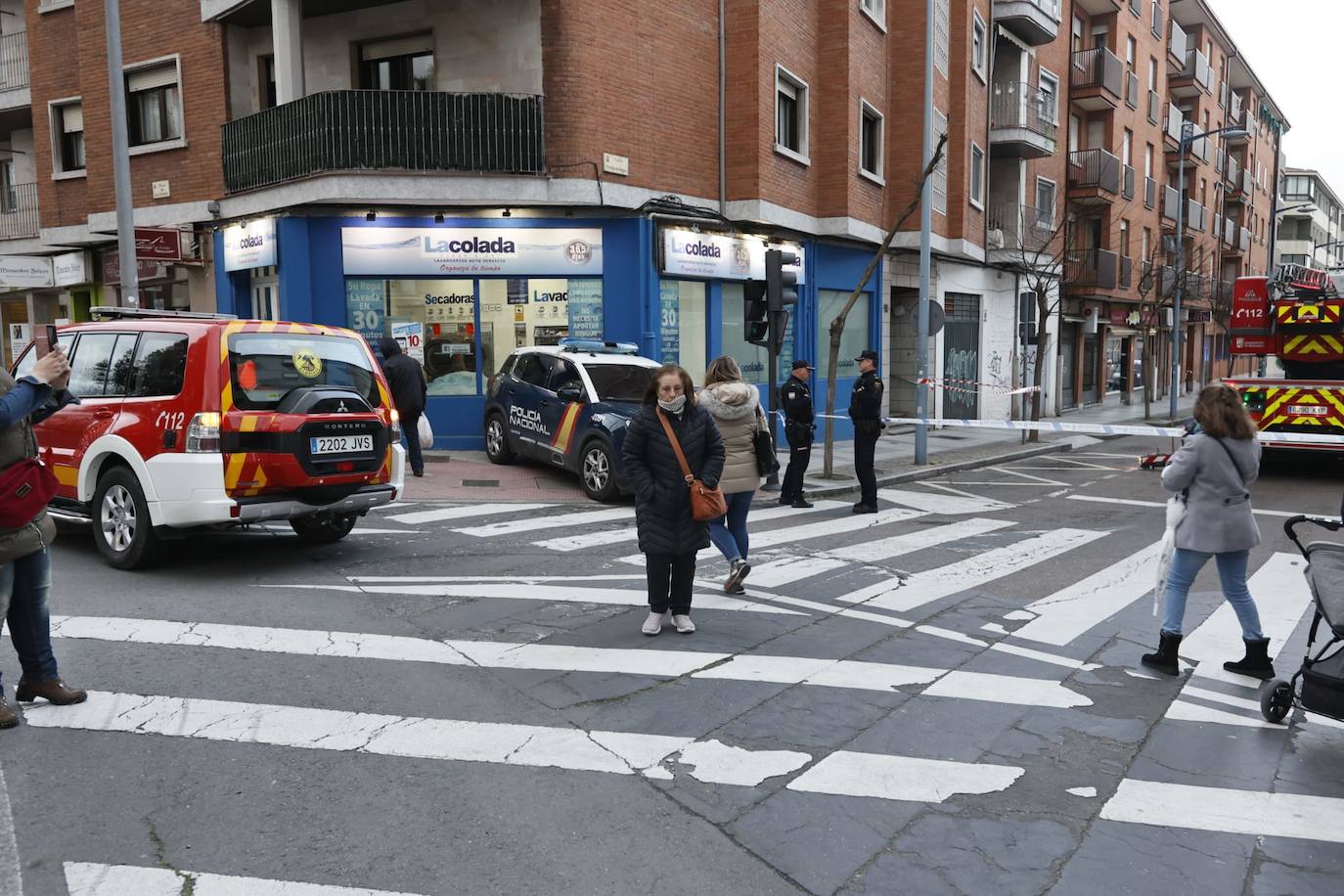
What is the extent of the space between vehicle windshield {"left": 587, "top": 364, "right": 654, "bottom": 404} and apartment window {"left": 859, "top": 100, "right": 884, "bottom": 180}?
405 inches

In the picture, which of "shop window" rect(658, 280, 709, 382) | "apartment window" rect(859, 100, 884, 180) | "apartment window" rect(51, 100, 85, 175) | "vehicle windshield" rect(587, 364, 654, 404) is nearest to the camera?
"vehicle windshield" rect(587, 364, 654, 404)

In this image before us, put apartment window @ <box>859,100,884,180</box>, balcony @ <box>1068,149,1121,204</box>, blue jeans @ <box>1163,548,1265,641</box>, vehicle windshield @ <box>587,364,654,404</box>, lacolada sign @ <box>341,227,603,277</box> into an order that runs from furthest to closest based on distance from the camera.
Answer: balcony @ <box>1068,149,1121,204</box> < apartment window @ <box>859,100,884,180</box> < lacolada sign @ <box>341,227,603,277</box> < vehicle windshield @ <box>587,364,654,404</box> < blue jeans @ <box>1163,548,1265,641</box>

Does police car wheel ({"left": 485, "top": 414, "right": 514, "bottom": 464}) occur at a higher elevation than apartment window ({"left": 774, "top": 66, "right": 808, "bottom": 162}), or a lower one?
lower

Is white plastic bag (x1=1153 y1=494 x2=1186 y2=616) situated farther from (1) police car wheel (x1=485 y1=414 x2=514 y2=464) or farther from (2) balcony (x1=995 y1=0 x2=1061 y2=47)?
(2) balcony (x1=995 y1=0 x2=1061 y2=47)

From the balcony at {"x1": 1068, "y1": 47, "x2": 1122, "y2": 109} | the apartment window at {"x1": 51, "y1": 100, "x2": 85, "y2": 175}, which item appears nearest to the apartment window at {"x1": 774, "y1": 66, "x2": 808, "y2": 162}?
the apartment window at {"x1": 51, "y1": 100, "x2": 85, "y2": 175}

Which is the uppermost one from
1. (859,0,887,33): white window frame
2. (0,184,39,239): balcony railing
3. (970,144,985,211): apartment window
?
(859,0,887,33): white window frame

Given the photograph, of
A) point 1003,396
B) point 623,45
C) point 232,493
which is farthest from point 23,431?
point 1003,396

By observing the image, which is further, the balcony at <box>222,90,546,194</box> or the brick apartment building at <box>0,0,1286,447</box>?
the brick apartment building at <box>0,0,1286,447</box>

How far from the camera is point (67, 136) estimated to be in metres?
20.1

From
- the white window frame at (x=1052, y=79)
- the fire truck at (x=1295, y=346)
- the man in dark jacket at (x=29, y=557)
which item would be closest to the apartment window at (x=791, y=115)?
the fire truck at (x=1295, y=346)

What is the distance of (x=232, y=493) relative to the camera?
7074 millimetres

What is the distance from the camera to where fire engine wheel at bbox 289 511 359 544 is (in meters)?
8.73

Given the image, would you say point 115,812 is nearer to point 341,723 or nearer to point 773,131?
point 341,723

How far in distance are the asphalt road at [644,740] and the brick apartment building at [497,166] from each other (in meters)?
8.48
